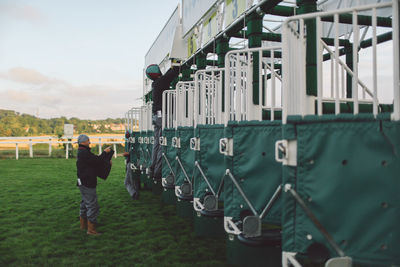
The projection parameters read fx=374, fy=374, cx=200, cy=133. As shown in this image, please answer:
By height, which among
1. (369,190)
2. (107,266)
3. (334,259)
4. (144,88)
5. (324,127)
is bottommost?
(107,266)

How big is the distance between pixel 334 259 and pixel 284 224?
399 millimetres

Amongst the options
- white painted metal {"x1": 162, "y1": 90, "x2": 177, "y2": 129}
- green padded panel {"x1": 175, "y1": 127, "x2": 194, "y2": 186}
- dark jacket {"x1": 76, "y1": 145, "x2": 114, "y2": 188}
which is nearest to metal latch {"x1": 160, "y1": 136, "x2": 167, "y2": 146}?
white painted metal {"x1": 162, "y1": 90, "x2": 177, "y2": 129}

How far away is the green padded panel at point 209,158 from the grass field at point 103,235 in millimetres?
782

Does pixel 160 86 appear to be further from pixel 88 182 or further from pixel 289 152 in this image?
pixel 289 152

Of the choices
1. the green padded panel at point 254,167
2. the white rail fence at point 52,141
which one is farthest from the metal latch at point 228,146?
the white rail fence at point 52,141

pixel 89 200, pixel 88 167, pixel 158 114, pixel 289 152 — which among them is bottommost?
pixel 89 200

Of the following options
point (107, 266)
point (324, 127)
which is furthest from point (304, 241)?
point (107, 266)

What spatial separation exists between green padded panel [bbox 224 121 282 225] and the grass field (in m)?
0.97

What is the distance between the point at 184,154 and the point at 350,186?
11.0 feet

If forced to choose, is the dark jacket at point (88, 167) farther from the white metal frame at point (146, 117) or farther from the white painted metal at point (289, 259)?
the white painted metal at point (289, 259)

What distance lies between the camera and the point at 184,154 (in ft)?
17.8

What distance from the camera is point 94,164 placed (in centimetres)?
568

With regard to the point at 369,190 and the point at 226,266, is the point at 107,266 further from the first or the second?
the point at 369,190

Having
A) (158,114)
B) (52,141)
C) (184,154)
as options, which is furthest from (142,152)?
(52,141)
